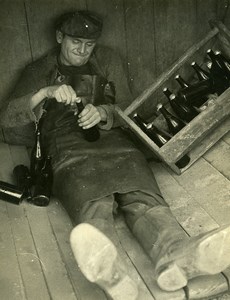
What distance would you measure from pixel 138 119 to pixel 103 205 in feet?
2.55

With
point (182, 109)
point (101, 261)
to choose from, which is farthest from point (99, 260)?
point (182, 109)

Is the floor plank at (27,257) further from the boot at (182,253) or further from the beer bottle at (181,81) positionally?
the beer bottle at (181,81)

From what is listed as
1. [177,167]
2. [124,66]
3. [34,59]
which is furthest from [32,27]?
[177,167]

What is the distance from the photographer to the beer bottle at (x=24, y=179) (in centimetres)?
270

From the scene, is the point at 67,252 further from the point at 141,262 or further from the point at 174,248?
the point at 174,248

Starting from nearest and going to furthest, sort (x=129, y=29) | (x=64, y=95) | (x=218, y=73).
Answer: (x=64, y=95) < (x=218, y=73) < (x=129, y=29)

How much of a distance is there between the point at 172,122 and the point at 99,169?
63 centimetres

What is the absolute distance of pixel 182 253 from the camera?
2.00m

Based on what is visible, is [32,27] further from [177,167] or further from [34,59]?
[177,167]

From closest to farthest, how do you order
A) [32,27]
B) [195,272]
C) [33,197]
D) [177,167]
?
1. [195,272]
2. [33,197]
3. [177,167]
4. [32,27]

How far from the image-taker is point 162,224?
2207 mm

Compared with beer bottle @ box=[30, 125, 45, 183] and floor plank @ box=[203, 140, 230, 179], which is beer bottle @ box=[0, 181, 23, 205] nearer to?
beer bottle @ box=[30, 125, 45, 183]

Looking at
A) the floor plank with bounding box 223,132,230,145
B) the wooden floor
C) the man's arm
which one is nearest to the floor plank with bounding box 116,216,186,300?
the wooden floor

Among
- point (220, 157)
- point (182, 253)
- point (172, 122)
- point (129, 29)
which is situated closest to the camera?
point (182, 253)
